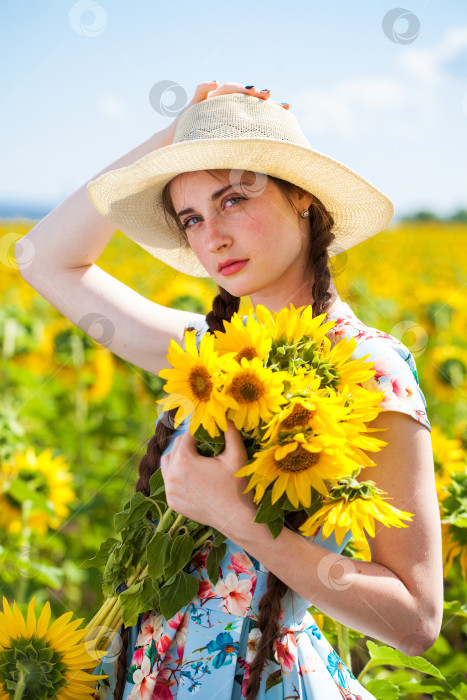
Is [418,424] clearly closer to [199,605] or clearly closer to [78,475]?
[199,605]

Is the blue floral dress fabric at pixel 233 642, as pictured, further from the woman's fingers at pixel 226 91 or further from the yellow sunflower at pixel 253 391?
the woman's fingers at pixel 226 91

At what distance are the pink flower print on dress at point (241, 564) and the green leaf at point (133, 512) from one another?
0.17 metres

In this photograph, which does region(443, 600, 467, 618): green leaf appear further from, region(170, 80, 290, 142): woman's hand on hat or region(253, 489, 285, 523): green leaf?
region(170, 80, 290, 142): woman's hand on hat

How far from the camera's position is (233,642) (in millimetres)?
1171

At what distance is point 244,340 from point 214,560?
0.39 metres

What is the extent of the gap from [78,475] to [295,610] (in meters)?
2.12

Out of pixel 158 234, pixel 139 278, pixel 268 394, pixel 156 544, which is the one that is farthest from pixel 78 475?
pixel 139 278

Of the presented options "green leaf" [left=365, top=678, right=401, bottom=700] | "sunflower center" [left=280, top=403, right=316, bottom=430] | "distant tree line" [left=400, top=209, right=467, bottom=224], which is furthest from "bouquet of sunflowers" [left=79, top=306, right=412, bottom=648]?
"distant tree line" [left=400, top=209, right=467, bottom=224]

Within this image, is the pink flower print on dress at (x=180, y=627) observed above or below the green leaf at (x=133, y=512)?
below

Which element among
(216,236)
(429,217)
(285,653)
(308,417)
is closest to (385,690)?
(285,653)

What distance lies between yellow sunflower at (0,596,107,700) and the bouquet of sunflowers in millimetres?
199

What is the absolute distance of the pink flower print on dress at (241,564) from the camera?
120 centimetres

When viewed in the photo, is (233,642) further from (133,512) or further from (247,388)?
(247,388)

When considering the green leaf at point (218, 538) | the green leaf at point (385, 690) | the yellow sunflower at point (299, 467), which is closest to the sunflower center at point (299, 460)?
the yellow sunflower at point (299, 467)
